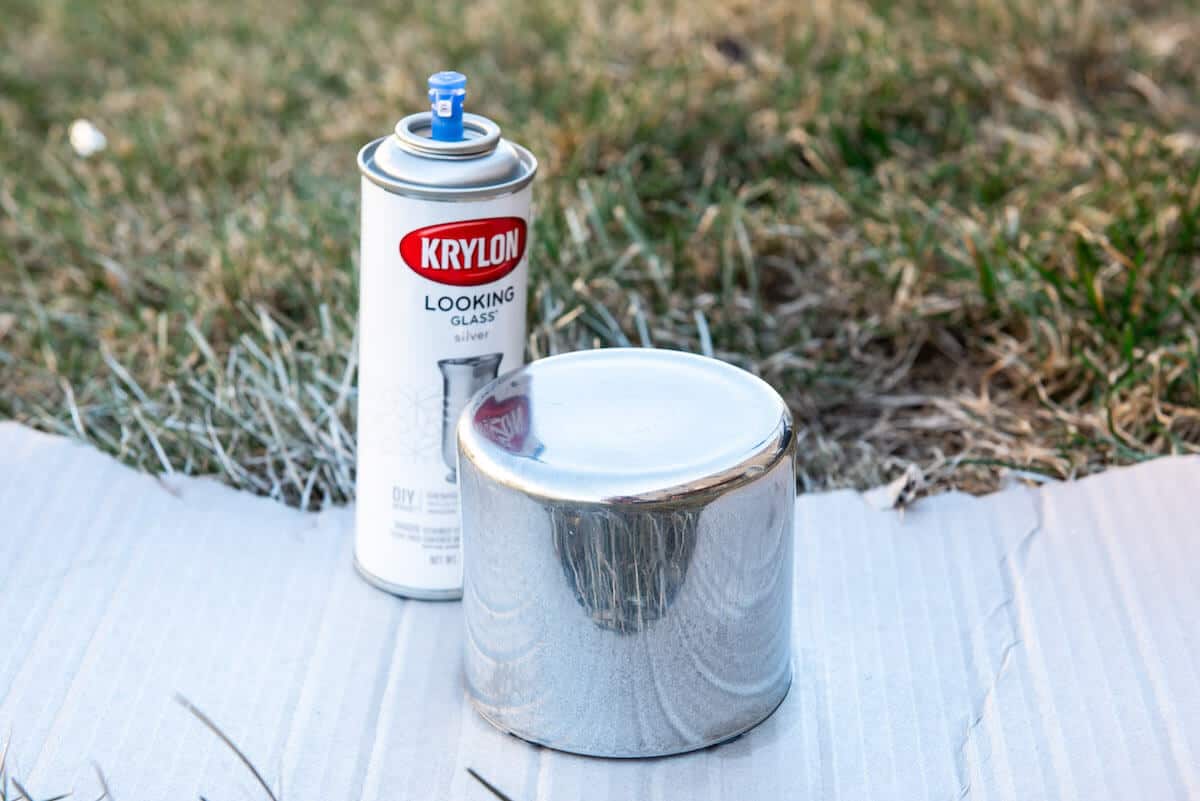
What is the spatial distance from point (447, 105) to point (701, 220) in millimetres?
879

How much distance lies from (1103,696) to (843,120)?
1359 mm

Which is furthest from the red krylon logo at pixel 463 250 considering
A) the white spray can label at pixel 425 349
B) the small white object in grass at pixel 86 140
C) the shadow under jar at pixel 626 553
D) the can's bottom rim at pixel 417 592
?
the small white object in grass at pixel 86 140

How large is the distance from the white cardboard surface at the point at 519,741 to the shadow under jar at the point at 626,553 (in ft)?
0.19

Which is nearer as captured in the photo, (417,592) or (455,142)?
(455,142)

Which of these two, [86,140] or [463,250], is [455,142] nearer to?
[463,250]

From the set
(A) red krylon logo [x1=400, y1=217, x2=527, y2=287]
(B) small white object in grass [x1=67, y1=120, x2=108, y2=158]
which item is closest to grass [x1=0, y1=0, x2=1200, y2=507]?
(B) small white object in grass [x1=67, y1=120, x2=108, y2=158]

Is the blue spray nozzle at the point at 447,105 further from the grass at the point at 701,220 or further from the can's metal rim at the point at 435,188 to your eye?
the grass at the point at 701,220

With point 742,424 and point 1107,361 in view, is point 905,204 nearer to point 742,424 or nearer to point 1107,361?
point 1107,361

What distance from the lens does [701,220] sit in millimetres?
2244

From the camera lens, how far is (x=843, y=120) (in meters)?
2.54

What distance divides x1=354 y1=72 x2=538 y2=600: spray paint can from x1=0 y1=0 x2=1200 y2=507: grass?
282 millimetres

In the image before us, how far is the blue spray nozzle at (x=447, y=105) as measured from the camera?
142cm

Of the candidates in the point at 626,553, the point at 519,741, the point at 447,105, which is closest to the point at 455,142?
the point at 447,105

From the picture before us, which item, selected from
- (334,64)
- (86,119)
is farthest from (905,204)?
(86,119)
